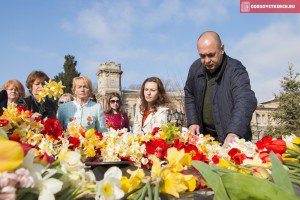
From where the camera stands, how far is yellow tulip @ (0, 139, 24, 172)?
464 mm

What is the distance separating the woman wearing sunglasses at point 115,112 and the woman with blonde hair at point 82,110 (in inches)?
60.0

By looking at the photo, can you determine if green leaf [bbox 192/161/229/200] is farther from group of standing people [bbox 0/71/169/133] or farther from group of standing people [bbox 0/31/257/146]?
group of standing people [bbox 0/71/169/133]

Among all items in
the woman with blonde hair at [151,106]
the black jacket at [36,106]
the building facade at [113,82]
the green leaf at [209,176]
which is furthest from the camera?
the building facade at [113,82]

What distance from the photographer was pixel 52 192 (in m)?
0.51

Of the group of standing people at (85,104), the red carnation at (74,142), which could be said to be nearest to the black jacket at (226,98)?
the group of standing people at (85,104)

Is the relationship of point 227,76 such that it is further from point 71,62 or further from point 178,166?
point 71,62

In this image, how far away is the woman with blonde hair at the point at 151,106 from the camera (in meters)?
4.22

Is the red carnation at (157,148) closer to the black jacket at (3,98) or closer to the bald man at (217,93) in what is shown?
the bald man at (217,93)

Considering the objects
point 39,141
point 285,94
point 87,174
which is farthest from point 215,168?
point 285,94

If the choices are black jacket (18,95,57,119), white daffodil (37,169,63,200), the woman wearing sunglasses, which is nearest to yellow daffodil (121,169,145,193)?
white daffodil (37,169,63,200)

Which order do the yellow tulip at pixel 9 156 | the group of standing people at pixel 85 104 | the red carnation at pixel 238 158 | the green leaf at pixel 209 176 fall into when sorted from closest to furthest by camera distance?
the yellow tulip at pixel 9 156 < the green leaf at pixel 209 176 < the red carnation at pixel 238 158 < the group of standing people at pixel 85 104

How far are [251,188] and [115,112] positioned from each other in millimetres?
5598

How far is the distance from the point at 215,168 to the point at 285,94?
87.1 feet

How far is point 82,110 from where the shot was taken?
4.31m
